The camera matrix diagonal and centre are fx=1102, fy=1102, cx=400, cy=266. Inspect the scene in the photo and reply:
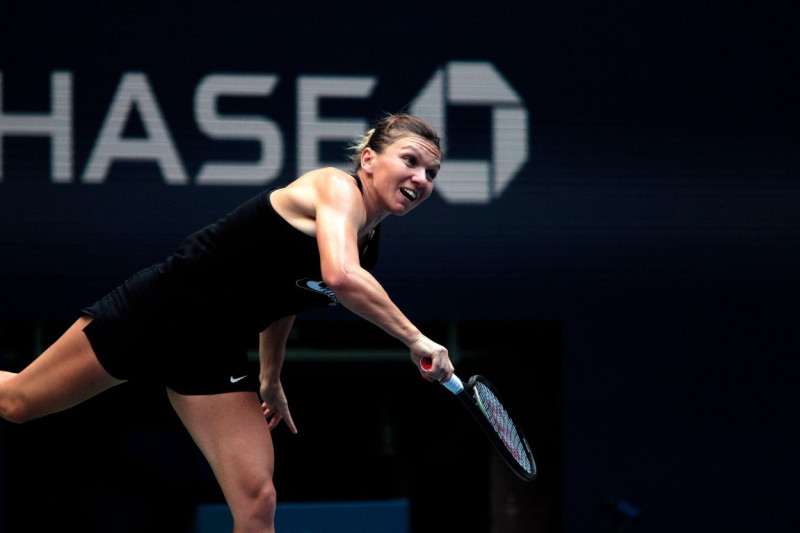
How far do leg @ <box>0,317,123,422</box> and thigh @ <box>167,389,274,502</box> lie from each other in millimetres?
234

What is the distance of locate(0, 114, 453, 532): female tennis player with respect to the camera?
296 cm

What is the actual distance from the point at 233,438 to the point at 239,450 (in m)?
0.04

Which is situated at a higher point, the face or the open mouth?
the face

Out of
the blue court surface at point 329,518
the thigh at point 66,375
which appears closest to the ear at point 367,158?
the thigh at point 66,375

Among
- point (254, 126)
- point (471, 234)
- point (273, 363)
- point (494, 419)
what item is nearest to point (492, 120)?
point (471, 234)

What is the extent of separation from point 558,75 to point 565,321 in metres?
1.26

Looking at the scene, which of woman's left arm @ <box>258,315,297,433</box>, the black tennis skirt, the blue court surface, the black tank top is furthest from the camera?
the blue court surface

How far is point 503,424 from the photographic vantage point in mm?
3168

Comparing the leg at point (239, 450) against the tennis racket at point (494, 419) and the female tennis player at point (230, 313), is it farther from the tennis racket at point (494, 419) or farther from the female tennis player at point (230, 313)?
the tennis racket at point (494, 419)

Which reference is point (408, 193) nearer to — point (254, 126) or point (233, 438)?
point (233, 438)

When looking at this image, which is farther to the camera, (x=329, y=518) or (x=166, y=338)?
(x=329, y=518)

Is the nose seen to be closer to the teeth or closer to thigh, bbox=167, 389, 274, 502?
the teeth

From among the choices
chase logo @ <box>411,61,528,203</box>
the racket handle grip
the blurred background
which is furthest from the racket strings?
chase logo @ <box>411,61,528,203</box>

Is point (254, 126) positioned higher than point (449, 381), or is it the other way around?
point (254, 126)
